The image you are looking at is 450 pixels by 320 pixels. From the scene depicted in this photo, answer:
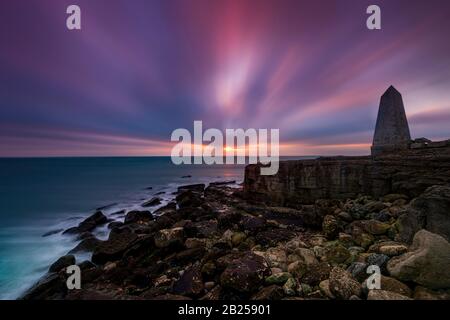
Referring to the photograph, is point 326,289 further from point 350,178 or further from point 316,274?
point 350,178

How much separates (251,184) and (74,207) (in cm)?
1994

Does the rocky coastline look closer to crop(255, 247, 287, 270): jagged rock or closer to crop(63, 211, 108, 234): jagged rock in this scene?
crop(255, 247, 287, 270): jagged rock

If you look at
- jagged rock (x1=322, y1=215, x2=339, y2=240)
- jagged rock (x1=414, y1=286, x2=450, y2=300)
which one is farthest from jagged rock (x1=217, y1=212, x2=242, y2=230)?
jagged rock (x1=414, y1=286, x2=450, y2=300)

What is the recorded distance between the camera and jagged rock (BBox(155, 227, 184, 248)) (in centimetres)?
795

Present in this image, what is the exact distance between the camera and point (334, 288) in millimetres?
3967

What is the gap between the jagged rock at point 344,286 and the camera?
3826mm

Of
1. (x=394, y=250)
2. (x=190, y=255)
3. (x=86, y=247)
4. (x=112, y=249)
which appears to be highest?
(x=394, y=250)

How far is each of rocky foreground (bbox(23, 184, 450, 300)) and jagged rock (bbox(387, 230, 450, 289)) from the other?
14mm

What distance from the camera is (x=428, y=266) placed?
12.1 ft

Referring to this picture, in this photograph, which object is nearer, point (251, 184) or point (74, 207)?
point (251, 184)

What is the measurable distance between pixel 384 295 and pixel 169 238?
7.11 m

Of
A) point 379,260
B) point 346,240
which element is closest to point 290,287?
point 379,260
